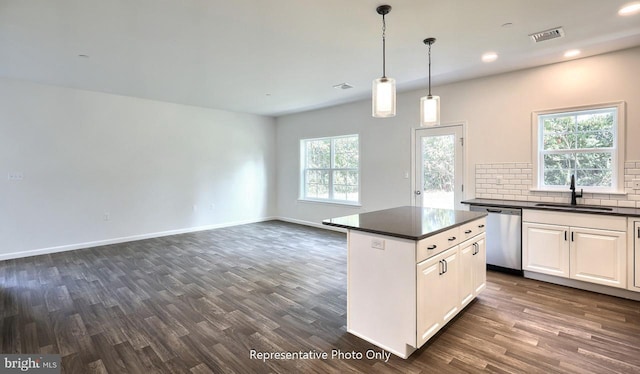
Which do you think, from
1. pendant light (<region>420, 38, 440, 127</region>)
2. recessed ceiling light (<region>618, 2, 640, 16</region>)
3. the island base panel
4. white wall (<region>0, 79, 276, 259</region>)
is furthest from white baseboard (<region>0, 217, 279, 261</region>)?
recessed ceiling light (<region>618, 2, 640, 16</region>)

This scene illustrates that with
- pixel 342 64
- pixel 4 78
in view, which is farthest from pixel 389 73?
pixel 4 78

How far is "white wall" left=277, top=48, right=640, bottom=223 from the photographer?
3.54 m

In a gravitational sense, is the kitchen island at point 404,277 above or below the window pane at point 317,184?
below

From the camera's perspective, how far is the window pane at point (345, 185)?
20.9ft

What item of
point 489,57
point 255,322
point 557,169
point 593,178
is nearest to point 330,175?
point 489,57

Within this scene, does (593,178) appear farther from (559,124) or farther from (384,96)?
(384,96)

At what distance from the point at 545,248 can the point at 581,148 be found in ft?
4.46

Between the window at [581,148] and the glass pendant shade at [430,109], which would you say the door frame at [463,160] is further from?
the glass pendant shade at [430,109]

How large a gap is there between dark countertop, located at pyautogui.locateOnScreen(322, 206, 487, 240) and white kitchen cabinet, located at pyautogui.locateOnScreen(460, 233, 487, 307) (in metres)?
0.26

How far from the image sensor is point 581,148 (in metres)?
3.80

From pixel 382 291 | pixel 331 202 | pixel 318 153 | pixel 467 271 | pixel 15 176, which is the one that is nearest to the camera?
pixel 382 291

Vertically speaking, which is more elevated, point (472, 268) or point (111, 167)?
point (111, 167)

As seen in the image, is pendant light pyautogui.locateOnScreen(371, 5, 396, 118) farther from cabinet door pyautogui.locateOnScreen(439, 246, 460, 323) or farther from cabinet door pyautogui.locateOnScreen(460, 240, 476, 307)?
cabinet door pyautogui.locateOnScreen(460, 240, 476, 307)

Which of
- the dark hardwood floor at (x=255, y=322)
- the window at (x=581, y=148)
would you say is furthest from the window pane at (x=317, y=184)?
the window at (x=581, y=148)
